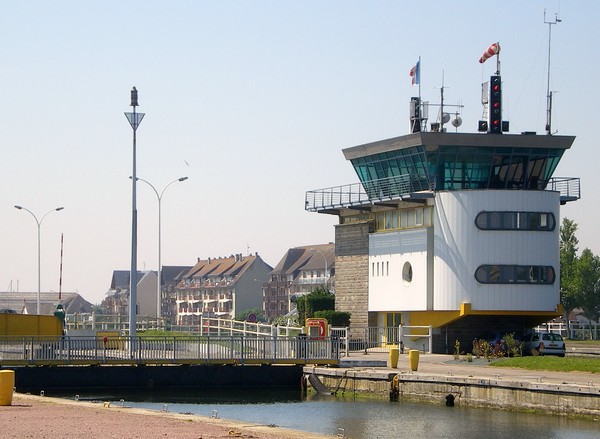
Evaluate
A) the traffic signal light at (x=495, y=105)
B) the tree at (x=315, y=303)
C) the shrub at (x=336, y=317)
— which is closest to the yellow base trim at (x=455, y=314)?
the shrub at (x=336, y=317)

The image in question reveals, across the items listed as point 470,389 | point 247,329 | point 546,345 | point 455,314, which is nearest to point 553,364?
point 470,389

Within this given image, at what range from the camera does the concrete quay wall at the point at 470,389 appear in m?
35.9

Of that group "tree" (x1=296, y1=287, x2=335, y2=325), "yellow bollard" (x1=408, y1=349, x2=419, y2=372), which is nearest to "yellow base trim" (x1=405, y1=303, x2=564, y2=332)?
"tree" (x1=296, y1=287, x2=335, y2=325)

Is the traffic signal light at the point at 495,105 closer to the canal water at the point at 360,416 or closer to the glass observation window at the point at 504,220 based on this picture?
the glass observation window at the point at 504,220

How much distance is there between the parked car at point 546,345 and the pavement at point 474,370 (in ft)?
16.4

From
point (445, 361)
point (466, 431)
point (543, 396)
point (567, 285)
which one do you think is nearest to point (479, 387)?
point (543, 396)

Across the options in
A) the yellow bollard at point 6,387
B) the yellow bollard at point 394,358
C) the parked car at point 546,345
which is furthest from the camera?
the parked car at point 546,345

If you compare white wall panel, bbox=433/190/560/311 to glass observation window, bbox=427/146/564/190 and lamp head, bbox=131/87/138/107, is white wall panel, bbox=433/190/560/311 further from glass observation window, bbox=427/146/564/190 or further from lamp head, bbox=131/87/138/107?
lamp head, bbox=131/87/138/107

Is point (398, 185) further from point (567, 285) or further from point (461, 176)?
point (567, 285)

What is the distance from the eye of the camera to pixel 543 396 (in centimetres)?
3703

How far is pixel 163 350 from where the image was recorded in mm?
47938

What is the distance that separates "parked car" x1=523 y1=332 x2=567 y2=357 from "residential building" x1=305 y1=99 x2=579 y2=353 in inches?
60.5

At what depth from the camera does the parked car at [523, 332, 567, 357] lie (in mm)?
59344

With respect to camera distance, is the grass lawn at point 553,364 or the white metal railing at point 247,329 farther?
the white metal railing at point 247,329
